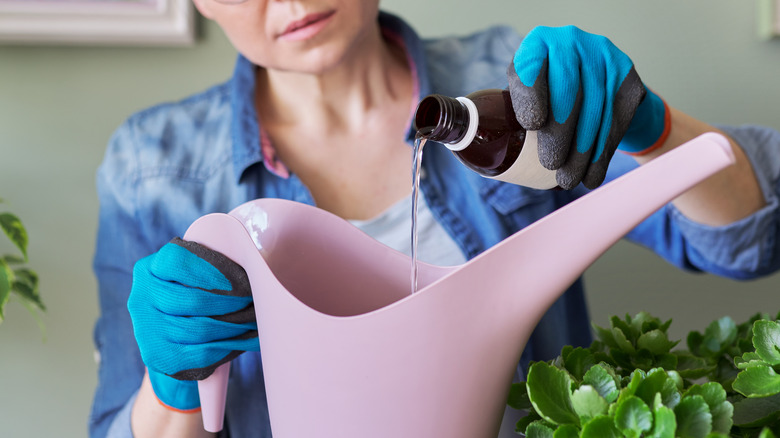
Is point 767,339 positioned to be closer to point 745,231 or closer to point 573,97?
point 573,97

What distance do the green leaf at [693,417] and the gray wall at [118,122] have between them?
86 centimetres

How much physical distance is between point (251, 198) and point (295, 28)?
Result: 0.25 meters

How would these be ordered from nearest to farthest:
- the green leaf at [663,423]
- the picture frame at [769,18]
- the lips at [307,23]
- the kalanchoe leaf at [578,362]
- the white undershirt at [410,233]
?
the green leaf at [663,423], the kalanchoe leaf at [578,362], the lips at [307,23], the white undershirt at [410,233], the picture frame at [769,18]

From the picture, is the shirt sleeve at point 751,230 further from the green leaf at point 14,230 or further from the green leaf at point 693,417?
the green leaf at point 14,230

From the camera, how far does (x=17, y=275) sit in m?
1.08

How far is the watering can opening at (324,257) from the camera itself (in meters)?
0.50

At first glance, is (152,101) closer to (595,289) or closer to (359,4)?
(359,4)

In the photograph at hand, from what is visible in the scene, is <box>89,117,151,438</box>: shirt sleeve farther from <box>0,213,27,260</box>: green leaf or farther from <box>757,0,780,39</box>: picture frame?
<box>757,0,780,39</box>: picture frame

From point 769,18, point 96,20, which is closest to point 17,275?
point 96,20

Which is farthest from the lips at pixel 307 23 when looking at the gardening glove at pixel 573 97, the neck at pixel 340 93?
the gardening glove at pixel 573 97

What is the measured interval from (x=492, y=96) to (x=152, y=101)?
0.88 m

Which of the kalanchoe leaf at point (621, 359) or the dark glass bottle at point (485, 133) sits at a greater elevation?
the dark glass bottle at point (485, 133)

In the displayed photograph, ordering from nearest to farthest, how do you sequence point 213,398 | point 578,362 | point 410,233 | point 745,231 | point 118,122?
point 578,362
point 213,398
point 745,231
point 410,233
point 118,122

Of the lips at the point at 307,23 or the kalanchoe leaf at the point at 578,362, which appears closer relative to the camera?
the kalanchoe leaf at the point at 578,362
